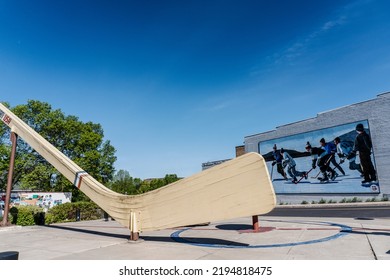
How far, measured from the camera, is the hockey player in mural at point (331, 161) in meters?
23.7

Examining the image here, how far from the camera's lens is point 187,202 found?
5.92m

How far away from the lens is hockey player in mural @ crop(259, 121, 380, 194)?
2370cm

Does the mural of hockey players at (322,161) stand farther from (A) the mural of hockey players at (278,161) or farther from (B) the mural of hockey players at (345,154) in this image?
(A) the mural of hockey players at (278,161)

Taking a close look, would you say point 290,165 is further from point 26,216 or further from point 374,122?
point 26,216

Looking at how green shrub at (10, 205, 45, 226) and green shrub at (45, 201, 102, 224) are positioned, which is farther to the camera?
green shrub at (45, 201, 102, 224)

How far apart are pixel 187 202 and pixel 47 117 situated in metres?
29.0

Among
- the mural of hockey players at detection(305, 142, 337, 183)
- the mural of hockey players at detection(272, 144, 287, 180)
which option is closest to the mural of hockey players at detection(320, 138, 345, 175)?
the mural of hockey players at detection(305, 142, 337, 183)

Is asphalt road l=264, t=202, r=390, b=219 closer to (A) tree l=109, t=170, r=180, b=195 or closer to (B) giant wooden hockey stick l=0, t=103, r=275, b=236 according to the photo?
(B) giant wooden hockey stick l=0, t=103, r=275, b=236

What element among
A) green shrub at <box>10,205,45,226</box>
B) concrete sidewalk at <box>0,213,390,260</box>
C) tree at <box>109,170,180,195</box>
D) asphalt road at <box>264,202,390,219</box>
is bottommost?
asphalt road at <box>264,202,390,219</box>

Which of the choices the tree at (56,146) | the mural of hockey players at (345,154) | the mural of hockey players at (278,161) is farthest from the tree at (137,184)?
the mural of hockey players at (345,154)

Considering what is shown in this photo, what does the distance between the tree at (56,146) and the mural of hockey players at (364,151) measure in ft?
85.6

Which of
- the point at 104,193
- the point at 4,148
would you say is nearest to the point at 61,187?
the point at 4,148

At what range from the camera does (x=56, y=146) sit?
103 feet
